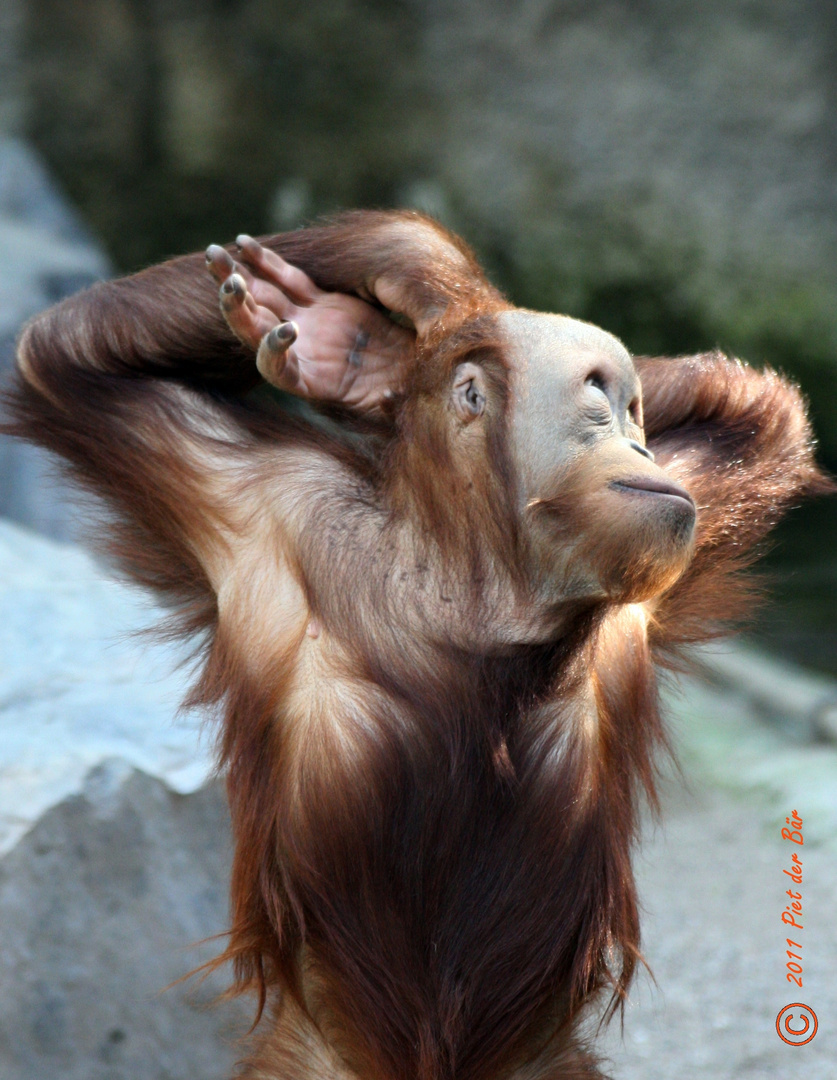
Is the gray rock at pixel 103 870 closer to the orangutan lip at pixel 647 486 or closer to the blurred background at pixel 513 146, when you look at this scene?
the orangutan lip at pixel 647 486

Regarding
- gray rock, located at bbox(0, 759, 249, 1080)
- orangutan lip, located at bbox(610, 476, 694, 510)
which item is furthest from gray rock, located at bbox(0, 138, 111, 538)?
orangutan lip, located at bbox(610, 476, 694, 510)

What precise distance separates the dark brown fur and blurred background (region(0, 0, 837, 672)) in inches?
157

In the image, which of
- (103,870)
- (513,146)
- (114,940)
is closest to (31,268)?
(513,146)

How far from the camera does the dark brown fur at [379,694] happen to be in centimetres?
216

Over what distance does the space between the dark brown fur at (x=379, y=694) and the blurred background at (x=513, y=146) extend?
399 centimetres

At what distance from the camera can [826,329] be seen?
6484 mm

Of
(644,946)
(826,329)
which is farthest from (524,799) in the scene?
(826,329)

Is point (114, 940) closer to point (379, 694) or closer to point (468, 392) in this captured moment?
point (379, 694)

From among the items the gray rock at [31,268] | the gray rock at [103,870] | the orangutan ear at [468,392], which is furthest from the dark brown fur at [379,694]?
the gray rock at [31,268]

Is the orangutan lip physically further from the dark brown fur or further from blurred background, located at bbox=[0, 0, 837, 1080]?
blurred background, located at bbox=[0, 0, 837, 1080]

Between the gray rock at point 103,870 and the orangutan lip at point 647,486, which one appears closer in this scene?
the orangutan lip at point 647,486

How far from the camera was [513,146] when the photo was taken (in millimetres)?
6668

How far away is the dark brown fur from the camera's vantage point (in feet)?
7.10

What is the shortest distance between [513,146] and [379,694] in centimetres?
512
